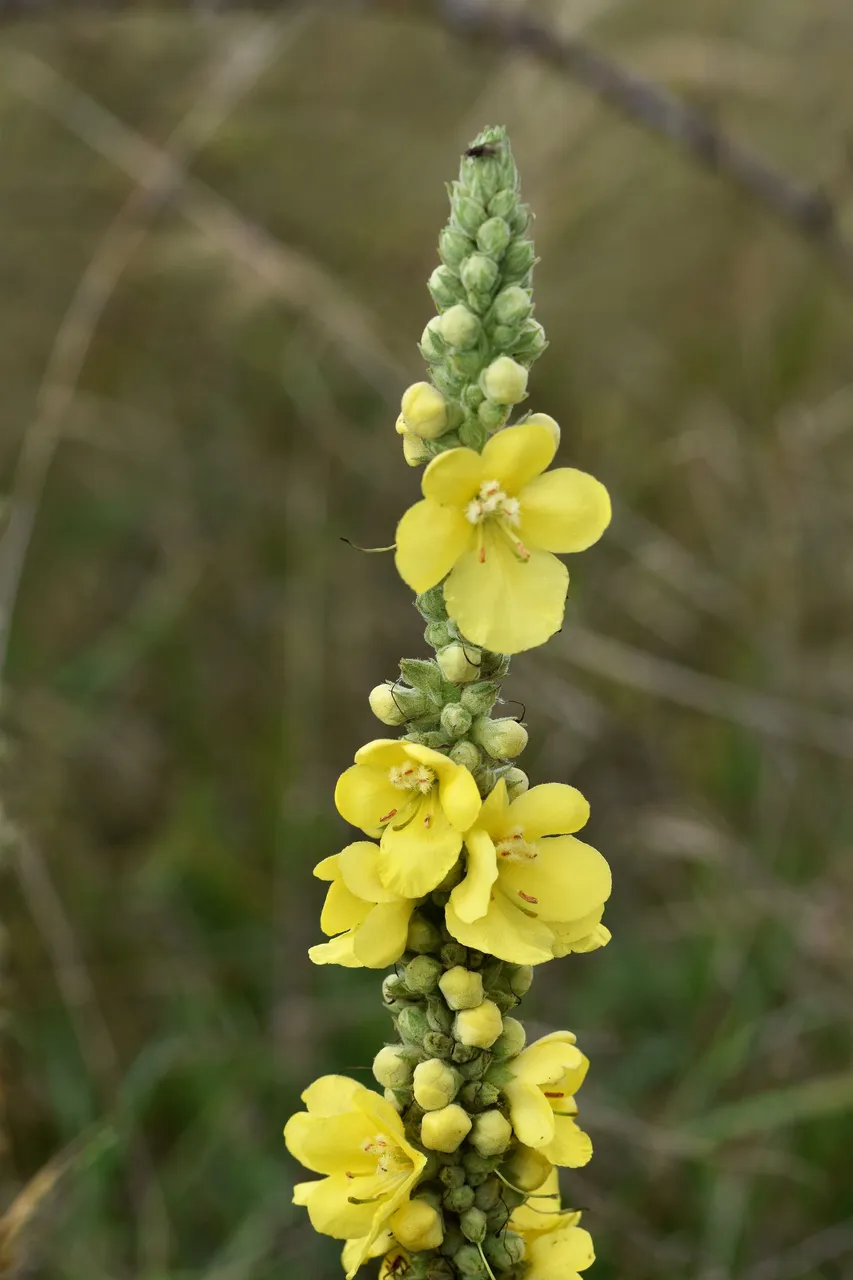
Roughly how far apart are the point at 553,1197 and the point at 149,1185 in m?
1.57

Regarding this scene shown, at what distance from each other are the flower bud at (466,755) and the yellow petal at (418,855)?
0.07 m

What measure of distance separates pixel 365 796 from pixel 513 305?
66cm

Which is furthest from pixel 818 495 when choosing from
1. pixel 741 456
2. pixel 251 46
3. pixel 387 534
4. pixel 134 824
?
pixel 134 824

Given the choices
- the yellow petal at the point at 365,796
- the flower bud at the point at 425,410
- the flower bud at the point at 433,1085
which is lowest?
the flower bud at the point at 433,1085

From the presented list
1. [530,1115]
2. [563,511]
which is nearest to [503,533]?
[563,511]

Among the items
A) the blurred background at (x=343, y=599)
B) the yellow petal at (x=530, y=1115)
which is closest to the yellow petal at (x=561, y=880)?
the yellow petal at (x=530, y=1115)

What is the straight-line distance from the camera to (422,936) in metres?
1.48

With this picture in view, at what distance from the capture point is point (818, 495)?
4.34 m

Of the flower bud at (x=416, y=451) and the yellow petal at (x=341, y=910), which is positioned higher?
the flower bud at (x=416, y=451)

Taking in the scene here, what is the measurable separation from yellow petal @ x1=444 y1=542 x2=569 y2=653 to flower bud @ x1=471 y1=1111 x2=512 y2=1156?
0.60 meters

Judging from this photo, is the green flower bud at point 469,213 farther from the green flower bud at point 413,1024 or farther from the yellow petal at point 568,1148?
the yellow petal at point 568,1148

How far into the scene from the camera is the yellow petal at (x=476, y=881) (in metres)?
1.34

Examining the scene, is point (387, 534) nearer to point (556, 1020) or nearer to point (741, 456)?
point (741, 456)

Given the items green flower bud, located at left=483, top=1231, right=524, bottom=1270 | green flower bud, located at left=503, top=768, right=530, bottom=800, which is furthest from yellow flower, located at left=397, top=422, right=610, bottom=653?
green flower bud, located at left=483, top=1231, right=524, bottom=1270
